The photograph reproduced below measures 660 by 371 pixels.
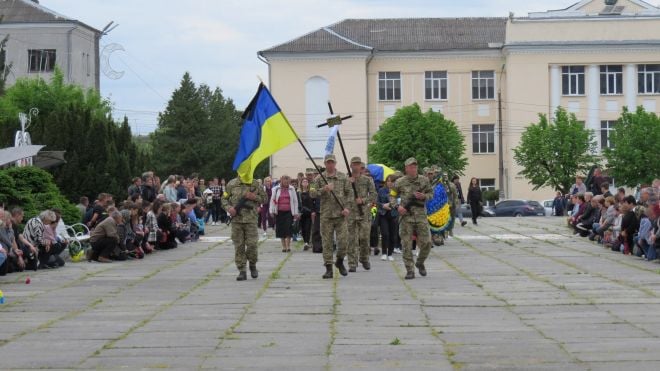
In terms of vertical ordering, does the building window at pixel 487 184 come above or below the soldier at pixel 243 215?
above

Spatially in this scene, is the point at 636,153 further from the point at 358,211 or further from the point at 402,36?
the point at 358,211

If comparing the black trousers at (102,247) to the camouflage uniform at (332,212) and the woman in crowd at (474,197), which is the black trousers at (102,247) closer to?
the camouflage uniform at (332,212)

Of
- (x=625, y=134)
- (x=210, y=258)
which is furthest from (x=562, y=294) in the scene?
(x=625, y=134)

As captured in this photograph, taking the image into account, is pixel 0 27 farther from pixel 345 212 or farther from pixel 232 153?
pixel 345 212

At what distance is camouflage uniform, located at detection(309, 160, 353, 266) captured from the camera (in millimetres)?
18484

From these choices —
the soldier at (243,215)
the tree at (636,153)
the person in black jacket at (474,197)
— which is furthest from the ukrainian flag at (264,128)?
the tree at (636,153)

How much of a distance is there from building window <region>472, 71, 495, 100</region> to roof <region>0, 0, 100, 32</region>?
1080 inches

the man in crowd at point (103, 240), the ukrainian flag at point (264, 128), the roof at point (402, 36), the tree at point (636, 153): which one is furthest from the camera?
the roof at point (402, 36)

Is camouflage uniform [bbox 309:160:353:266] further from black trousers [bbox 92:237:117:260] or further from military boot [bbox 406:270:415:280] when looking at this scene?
black trousers [bbox 92:237:117:260]

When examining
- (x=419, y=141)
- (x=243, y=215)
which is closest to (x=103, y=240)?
(x=243, y=215)

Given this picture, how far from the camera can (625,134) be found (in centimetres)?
6856

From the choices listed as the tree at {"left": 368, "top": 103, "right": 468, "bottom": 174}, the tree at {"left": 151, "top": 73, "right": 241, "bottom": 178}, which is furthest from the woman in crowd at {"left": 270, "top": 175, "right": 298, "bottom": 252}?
the tree at {"left": 151, "top": 73, "right": 241, "bottom": 178}

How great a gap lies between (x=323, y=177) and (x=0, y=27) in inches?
2648

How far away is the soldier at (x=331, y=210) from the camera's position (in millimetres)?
18453
